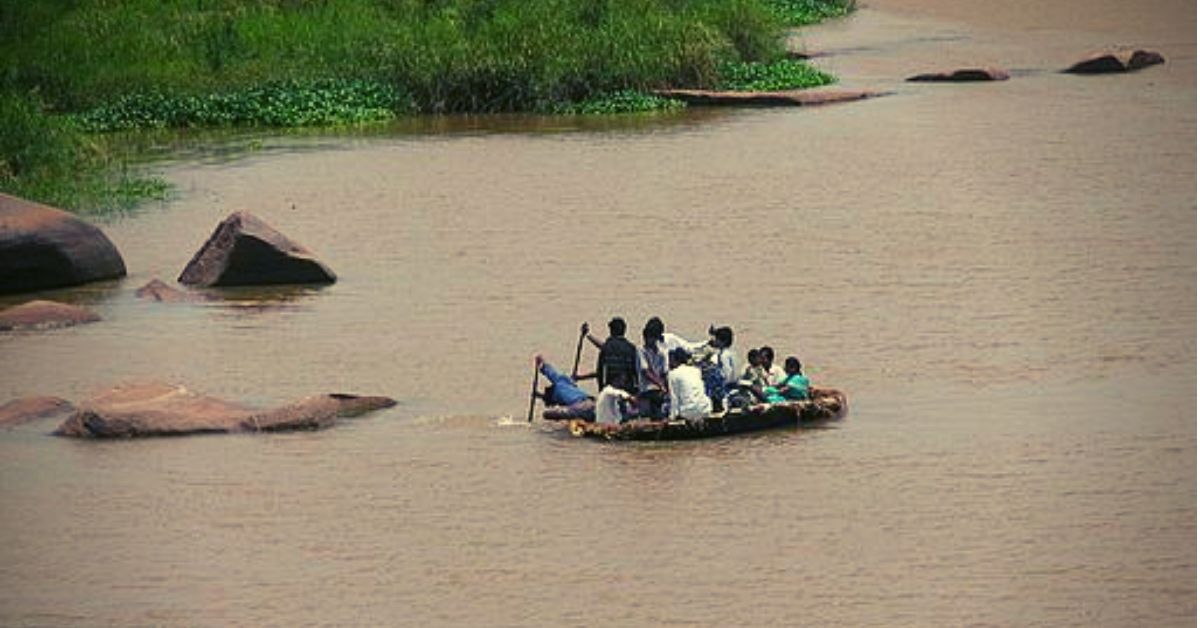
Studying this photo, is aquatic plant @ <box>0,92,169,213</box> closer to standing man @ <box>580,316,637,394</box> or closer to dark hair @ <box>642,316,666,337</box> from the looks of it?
standing man @ <box>580,316,637,394</box>

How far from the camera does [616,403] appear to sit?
838 inches

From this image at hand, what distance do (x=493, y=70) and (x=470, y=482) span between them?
69.6 feet

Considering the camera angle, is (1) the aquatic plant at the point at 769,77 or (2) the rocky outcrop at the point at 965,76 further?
(2) the rocky outcrop at the point at 965,76

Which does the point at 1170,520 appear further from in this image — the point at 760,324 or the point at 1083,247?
the point at 1083,247

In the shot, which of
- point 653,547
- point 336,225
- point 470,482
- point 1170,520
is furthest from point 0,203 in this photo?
point 1170,520

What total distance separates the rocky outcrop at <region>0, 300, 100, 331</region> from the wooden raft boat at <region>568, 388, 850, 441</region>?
22.7 ft

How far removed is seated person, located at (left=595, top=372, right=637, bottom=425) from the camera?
21.2m

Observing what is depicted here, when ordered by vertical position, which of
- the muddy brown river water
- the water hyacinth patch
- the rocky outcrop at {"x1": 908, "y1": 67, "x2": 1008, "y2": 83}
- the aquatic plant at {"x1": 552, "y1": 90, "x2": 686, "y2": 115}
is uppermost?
Result: the water hyacinth patch

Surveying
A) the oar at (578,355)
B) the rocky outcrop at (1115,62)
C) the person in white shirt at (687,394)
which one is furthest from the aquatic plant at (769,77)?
the person in white shirt at (687,394)

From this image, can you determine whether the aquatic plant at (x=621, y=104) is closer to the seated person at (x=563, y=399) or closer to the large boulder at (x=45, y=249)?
the large boulder at (x=45, y=249)

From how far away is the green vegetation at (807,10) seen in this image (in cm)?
5375

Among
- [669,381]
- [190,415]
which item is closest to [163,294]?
[190,415]

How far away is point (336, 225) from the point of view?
106 feet

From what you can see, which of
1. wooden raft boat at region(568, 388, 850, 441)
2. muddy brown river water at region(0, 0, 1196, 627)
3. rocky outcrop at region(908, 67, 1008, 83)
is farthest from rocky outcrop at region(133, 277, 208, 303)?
rocky outcrop at region(908, 67, 1008, 83)
